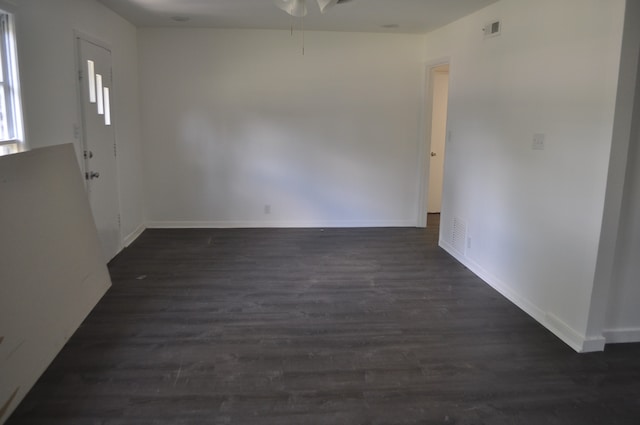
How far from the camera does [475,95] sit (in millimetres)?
4582

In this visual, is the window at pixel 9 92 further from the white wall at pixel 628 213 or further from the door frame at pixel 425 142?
the door frame at pixel 425 142

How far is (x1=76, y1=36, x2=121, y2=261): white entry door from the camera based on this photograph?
13.4 ft

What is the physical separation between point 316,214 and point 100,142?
2.95 m

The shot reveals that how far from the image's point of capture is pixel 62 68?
143 inches

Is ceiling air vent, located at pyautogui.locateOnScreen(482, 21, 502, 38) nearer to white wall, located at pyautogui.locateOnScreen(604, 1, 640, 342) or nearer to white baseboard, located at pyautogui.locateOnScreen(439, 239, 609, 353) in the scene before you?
white wall, located at pyautogui.locateOnScreen(604, 1, 640, 342)

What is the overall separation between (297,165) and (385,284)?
2.56 meters

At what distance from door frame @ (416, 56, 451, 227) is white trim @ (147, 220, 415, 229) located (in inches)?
9.6

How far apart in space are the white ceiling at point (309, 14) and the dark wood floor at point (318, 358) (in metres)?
2.58

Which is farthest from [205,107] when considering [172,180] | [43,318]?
[43,318]

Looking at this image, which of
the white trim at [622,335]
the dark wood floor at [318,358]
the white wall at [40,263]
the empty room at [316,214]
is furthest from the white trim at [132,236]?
the white trim at [622,335]

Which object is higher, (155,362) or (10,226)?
(10,226)

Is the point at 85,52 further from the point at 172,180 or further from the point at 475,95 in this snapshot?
the point at 475,95

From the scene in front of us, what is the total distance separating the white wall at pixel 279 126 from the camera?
5.94 meters

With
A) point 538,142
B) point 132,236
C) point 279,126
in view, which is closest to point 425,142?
point 279,126
